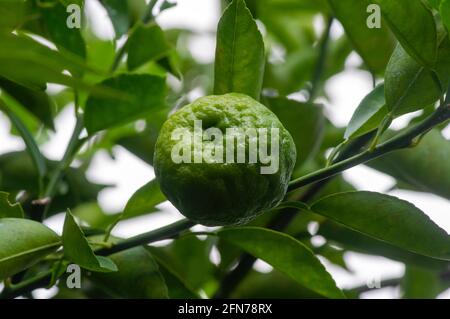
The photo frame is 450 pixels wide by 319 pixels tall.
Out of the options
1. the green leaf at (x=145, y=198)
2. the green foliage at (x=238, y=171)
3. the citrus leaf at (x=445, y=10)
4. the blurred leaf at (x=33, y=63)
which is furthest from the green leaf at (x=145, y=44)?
the blurred leaf at (x=33, y=63)

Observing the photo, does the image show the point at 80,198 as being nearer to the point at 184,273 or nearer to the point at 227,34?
the point at 184,273

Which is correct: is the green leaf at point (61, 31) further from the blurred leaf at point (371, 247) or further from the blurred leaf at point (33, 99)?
the blurred leaf at point (371, 247)

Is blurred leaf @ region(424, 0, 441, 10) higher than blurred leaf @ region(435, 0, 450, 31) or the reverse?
the reverse

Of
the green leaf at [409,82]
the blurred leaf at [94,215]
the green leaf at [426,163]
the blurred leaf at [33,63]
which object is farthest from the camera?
the blurred leaf at [94,215]

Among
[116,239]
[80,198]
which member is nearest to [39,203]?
[116,239]

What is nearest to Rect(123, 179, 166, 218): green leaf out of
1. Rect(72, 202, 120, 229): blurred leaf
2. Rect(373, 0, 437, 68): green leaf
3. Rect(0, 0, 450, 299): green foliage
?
Rect(0, 0, 450, 299): green foliage

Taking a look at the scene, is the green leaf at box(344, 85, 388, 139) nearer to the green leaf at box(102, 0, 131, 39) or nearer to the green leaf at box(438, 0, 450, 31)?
the green leaf at box(438, 0, 450, 31)
